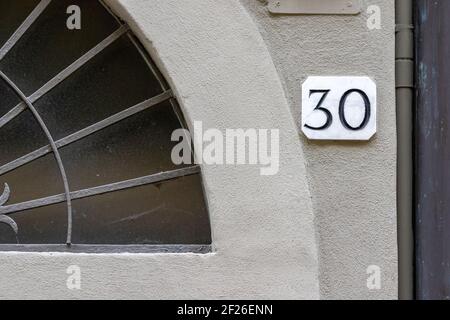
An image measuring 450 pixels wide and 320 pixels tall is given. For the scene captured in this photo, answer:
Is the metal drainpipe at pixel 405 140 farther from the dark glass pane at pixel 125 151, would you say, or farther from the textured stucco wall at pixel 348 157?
the dark glass pane at pixel 125 151

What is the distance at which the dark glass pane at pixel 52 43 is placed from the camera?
420 cm

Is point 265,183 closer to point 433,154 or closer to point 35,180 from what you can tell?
point 433,154

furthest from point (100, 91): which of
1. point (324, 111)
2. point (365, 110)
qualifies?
point (365, 110)

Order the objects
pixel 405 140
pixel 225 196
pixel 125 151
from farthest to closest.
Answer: pixel 125 151 → pixel 405 140 → pixel 225 196

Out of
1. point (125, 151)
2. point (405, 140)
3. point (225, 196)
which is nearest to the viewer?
point (225, 196)

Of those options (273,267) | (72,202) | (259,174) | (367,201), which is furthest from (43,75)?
(367,201)

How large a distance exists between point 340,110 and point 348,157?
259 mm

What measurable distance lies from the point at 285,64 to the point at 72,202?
142 centimetres

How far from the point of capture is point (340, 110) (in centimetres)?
400

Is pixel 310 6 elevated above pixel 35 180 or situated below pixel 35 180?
above

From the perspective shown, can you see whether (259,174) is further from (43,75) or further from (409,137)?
(43,75)

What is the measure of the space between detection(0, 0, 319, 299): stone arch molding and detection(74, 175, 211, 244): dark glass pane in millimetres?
180

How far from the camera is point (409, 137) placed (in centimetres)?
408

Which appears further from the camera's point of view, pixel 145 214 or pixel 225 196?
pixel 145 214
